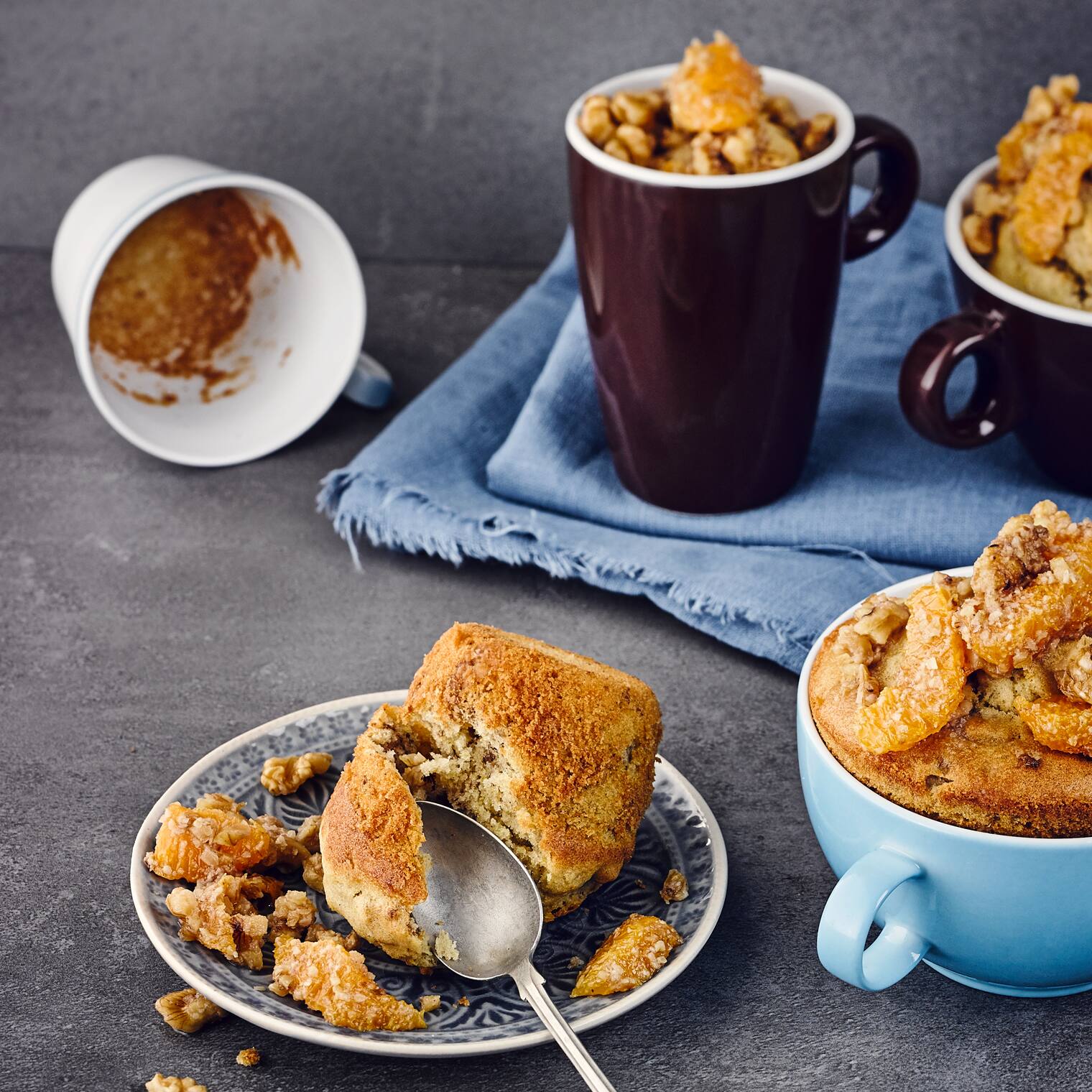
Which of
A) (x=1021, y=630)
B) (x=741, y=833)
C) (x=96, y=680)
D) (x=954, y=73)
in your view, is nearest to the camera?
(x=1021, y=630)

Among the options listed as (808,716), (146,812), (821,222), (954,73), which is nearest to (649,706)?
(808,716)

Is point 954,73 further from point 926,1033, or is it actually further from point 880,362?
point 926,1033

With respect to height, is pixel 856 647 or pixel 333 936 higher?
pixel 856 647

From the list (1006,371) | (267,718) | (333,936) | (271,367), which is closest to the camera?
(333,936)

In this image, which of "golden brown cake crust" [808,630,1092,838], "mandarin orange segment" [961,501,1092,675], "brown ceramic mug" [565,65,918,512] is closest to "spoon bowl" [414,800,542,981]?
"golden brown cake crust" [808,630,1092,838]

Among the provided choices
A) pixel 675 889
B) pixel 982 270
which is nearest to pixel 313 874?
pixel 675 889

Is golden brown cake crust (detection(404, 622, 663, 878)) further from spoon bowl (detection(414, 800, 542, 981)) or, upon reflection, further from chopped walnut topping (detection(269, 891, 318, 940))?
chopped walnut topping (detection(269, 891, 318, 940))

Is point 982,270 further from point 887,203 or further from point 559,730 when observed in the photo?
point 559,730

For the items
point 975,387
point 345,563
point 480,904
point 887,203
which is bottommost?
point 345,563
